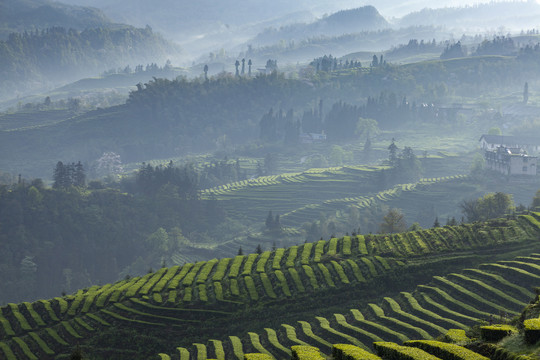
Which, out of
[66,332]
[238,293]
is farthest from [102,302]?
[238,293]

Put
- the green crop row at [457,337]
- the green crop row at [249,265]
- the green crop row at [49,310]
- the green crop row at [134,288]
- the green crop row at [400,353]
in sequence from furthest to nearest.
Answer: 1. the green crop row at [249,265]
2. the green crop row at [134,288]
3. the green crop row at [49,310]
4. the green crop row at [457,337]
5. the green crop row at [400,353]

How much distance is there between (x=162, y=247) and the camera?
539 ft

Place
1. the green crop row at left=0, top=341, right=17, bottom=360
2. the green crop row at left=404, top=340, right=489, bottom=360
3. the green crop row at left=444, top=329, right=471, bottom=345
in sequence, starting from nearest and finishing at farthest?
the green crop row at left=404, top=340, right=489, bottom=360 < the green crop row at left=444, top=329, right=471, bottom=345 < the green crop row at left=0, top=341, right=17, bottom=360

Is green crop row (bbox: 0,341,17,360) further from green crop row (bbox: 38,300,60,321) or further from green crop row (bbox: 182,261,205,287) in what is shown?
green crop row (bbox: 182,261,205,287)

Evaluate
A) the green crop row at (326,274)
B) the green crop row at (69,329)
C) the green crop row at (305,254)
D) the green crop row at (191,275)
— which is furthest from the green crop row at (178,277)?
the green crop row at (326,274)

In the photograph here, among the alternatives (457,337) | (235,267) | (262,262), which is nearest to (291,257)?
(262,262)

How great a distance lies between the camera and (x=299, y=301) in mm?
66500

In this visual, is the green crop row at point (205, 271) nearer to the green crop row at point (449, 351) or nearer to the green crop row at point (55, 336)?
the green crop row at point (55, 336)

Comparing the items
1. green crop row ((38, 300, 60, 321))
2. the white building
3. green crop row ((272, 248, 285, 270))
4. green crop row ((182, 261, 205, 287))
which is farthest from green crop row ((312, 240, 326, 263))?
the white building

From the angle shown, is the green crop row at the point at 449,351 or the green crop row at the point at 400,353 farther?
the green crop row at the point at 400,353

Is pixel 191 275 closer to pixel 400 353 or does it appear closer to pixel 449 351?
pixel 400 353

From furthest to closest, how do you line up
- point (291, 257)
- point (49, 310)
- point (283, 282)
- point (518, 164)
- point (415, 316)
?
point (518, 164) → point (291, 257) → point (283, 282) → point (49, 310) → point (415, 316)

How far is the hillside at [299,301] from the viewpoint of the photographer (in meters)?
57.3

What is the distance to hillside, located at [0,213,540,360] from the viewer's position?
57344 millimetres
